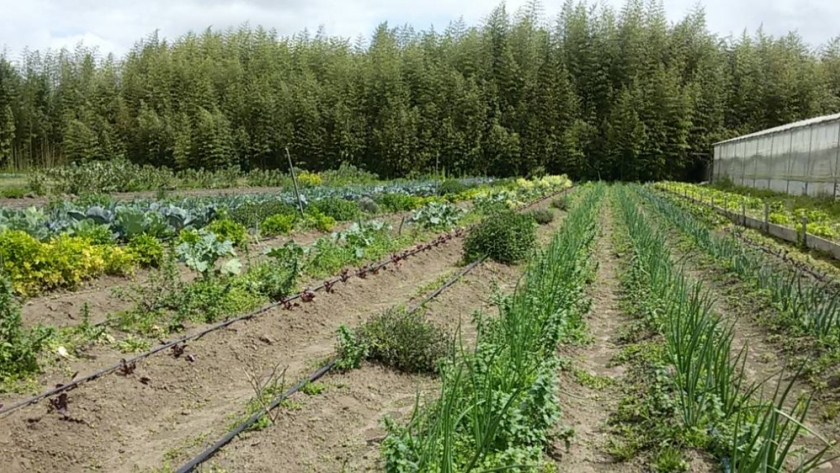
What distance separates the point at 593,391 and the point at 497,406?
136 cm

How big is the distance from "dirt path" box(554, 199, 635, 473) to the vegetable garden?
19 millimetres

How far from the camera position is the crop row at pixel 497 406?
2189 millimetres

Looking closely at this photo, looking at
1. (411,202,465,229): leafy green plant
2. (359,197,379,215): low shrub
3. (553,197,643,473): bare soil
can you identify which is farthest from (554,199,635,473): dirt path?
(359,197,379,215): low shrub

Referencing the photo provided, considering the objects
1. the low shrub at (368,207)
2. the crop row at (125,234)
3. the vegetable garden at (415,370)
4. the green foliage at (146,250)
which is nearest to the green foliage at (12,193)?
the crop row at (125,234)

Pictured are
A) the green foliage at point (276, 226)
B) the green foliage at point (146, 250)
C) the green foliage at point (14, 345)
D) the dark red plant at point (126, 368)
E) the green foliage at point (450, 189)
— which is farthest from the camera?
the green foliage at point (450, 189)

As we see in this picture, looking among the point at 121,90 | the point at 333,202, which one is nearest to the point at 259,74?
the point at 121,90

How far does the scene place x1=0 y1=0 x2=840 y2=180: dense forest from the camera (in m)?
26.3

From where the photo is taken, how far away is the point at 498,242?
787 centimetres

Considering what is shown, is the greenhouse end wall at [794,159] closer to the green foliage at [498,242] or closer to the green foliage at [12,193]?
the green foliage at [498,242]

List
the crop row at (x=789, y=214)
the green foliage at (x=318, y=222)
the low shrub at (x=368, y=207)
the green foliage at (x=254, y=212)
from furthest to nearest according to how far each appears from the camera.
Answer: the low shrub at (x=368, y=207) < the green foliage at (x=318, y=222) < the green foliage at (x=254, y=212) < the crop row at (x=789, y=214)

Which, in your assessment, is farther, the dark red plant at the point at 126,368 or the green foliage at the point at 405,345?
the green foliage at the point at 405,345

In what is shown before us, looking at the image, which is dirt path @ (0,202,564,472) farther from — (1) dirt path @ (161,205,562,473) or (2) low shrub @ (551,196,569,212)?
(2) low shrub @ (551,196,569,212)

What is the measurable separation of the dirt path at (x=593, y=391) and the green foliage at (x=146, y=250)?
13.2ft

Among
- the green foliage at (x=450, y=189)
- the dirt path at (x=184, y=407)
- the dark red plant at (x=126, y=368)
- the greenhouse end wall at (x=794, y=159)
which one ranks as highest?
the greenhouse end wall at (x=794, y=159)
